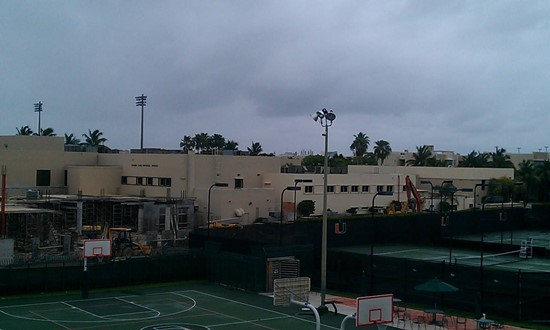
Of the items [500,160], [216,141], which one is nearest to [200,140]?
[216,141]

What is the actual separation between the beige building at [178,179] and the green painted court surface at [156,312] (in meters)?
25.2

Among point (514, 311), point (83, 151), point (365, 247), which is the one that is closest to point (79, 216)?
point (365, 247)

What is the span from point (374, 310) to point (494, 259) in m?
32.5

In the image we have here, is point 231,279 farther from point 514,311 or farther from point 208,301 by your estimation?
point 514,311

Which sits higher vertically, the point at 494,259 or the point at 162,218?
the point at 162,218

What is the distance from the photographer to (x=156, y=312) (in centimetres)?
2942

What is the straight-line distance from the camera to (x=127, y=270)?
35875mm

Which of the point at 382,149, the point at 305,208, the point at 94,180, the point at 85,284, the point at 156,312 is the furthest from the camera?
the point at 382,149

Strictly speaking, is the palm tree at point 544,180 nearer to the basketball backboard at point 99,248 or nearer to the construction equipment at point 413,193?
the construction equipment at point 413,193

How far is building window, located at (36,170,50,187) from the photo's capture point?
62.9 metres

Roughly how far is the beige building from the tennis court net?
72.5 feet

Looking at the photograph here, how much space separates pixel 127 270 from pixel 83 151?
3898cm

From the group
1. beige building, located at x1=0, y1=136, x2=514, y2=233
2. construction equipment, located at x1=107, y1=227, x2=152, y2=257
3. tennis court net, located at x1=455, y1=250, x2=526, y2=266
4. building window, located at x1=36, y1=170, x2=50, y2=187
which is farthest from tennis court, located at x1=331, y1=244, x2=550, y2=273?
building window, located at x1=36, y1=170, x2=50, y2=187

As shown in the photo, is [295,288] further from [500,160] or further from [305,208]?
[500,160]
